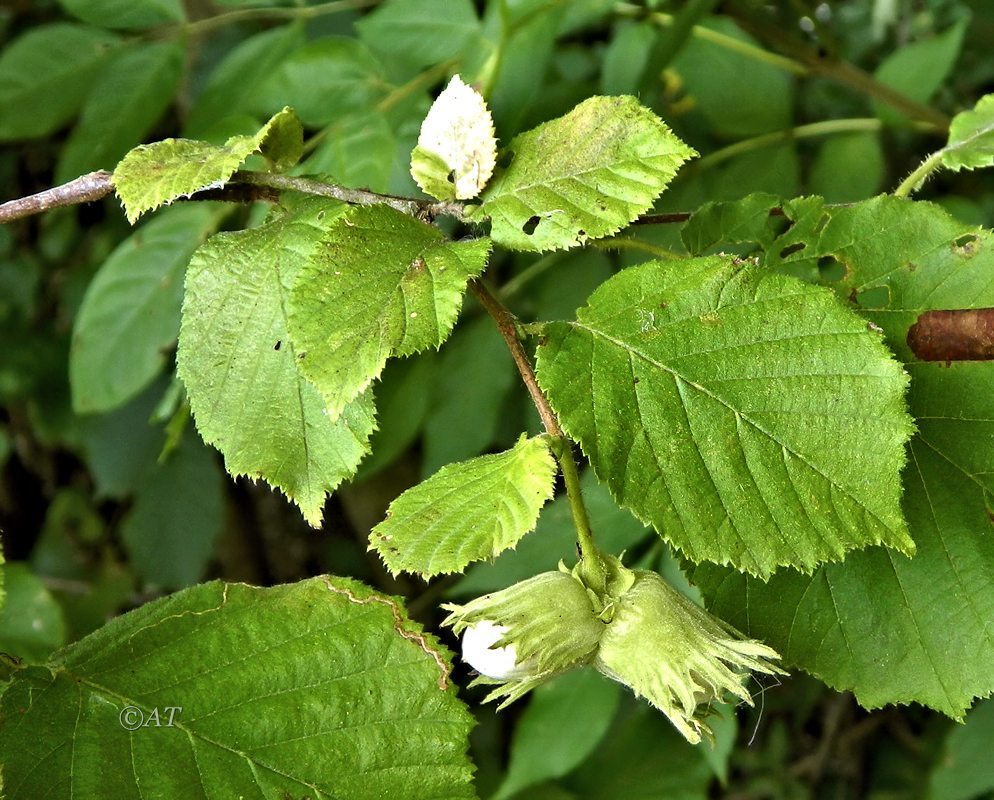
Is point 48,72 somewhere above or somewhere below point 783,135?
above

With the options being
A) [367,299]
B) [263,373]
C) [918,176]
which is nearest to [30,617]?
[263,373]

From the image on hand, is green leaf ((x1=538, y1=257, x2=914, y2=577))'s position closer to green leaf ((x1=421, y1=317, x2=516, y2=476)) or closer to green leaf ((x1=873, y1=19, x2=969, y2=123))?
green leaf ((x1=421, y1=317, x2=516, y2=476))

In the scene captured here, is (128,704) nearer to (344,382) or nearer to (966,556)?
(344,382)

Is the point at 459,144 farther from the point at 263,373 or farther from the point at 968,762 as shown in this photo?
the point at 968,762

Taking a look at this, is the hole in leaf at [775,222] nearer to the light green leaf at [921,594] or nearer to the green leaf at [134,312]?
the light green leaf at [921,594]

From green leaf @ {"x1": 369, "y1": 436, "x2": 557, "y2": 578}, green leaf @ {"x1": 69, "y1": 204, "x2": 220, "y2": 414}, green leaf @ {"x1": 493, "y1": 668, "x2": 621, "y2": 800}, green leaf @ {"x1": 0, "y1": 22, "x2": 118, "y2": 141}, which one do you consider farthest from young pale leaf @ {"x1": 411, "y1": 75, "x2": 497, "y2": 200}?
green leaf @ {"x1": 0, "y1": 22, "x2": 118, "y2": 141}

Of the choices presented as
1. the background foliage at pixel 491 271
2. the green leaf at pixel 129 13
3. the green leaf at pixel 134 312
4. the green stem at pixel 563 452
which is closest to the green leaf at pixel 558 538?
the background foliage at pixel 491 271

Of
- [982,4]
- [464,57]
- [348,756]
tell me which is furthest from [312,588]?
[982,4]
